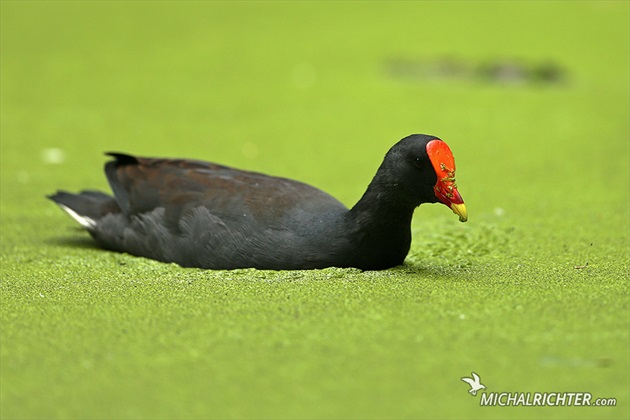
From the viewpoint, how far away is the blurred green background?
1.72 m

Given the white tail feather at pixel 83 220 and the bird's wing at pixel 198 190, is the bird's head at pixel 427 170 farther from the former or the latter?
the white tail feather at pixel 83 220

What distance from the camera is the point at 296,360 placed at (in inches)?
70.4

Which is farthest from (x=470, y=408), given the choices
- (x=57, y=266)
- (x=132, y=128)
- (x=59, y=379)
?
(x=132, y=128)

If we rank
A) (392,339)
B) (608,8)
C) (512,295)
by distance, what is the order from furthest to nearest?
(608,8) < (512,295) < (392,339)

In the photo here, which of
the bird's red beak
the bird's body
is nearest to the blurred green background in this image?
the bird's body

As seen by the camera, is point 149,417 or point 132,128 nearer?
point 149,417

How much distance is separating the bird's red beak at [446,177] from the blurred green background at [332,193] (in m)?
0.20

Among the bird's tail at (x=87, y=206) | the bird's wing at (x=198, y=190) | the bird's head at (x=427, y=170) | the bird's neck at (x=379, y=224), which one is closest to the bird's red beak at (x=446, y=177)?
the bird's head at (x=427, y=170)

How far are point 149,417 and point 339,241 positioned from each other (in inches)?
39.8

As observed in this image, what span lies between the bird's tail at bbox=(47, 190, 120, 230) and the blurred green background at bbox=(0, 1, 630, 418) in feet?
0.39

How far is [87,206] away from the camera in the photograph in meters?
3.20

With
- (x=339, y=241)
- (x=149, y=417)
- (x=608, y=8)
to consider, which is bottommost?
(x=149, y=417)

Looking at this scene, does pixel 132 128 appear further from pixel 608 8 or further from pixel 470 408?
pixel 608 8

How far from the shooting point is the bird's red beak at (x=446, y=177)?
2.34 m
